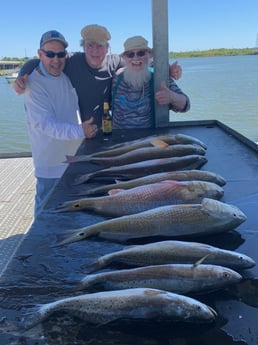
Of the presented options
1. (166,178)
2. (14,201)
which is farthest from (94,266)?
(14,201)

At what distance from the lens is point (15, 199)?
650 cm

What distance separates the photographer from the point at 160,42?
17.6 ft

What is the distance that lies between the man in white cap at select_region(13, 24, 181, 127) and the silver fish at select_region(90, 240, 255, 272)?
9.94 ft

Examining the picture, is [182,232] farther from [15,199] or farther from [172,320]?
[15,199]

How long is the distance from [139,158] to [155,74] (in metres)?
2.05

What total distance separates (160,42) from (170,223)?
3.67 meters

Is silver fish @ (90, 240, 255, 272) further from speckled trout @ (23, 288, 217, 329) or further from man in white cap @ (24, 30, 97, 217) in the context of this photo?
man in white cap @ (24, 30, 97, 217)

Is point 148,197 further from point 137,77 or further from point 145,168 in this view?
point 137,77

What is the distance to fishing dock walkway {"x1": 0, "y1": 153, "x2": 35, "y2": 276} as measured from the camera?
504cm

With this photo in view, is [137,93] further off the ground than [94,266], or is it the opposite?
[137,93]

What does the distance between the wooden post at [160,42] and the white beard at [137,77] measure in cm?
23

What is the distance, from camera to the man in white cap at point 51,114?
4.26 metres

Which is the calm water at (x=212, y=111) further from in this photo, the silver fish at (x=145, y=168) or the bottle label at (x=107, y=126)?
the silver fish at (x=145, y=168)

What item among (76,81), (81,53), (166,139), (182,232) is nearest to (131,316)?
(182,232)
